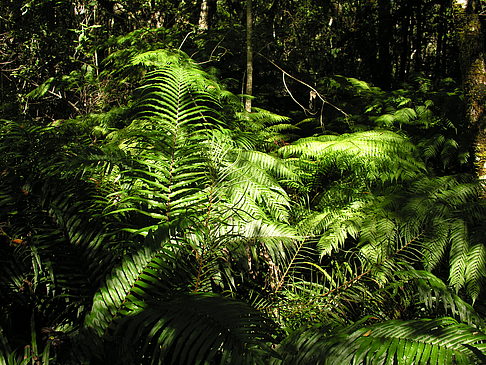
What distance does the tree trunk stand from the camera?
312 centimetres

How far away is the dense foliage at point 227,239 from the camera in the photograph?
119 cm

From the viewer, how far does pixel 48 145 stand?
2057 millimetres

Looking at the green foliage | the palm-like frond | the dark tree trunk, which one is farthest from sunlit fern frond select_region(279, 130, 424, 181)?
the dark tree trunk

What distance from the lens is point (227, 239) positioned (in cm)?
175

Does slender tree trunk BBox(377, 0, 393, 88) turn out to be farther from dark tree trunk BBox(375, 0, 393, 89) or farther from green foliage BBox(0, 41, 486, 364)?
green foliage BBox(0, 41, 486, 364)

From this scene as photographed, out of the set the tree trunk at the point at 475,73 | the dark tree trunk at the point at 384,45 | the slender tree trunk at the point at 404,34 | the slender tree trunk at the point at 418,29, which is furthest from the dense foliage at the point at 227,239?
the slender tree trunk at the point at 418,29

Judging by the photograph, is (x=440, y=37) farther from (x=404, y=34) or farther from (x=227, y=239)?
(x=227, y=239)

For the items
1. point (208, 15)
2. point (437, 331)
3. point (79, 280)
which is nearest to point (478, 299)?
point (437, 331)

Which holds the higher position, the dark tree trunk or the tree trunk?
the dark tree trunk

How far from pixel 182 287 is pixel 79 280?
0.48 m

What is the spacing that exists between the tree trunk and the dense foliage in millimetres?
177

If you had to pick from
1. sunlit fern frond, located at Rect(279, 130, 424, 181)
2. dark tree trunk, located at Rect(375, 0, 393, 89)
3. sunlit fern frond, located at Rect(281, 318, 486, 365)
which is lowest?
sunlit fern frond, located at Rect(281, 318, 486, 365)

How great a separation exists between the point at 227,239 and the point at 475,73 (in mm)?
2872

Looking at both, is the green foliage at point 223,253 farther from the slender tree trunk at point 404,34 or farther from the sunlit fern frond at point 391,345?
the slender tree trunk at point 404,34
